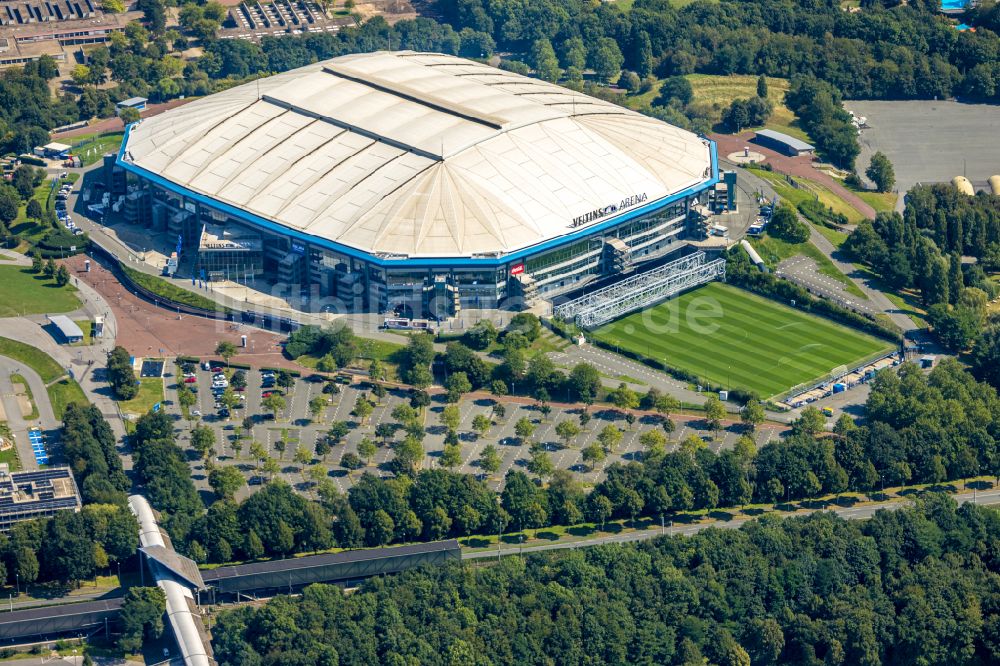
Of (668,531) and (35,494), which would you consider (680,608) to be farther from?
(35,494)

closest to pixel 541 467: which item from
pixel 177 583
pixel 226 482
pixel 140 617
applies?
pixel 226 482

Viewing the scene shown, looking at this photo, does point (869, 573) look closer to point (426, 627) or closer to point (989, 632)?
point (989, 632)

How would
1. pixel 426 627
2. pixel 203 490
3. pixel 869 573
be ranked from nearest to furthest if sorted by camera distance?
pixel 426 627
pixel 869 573
pixel 203 490

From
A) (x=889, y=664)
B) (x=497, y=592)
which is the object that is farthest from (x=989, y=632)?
(x=497, y=592)

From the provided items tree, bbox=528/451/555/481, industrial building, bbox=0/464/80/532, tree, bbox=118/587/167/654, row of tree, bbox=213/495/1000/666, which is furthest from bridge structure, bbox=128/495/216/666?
tree, bbox=528/451/555/481

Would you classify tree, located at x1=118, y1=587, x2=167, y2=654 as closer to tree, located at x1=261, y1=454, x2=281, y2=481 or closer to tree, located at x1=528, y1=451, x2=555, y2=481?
tree, located at x1=261, y1=454, x2=281, y2=481

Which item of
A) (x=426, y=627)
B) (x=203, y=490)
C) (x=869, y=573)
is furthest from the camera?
(x=203, y=490)

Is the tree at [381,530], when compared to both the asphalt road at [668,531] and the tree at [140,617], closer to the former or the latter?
the asphalt road at [668,531]
